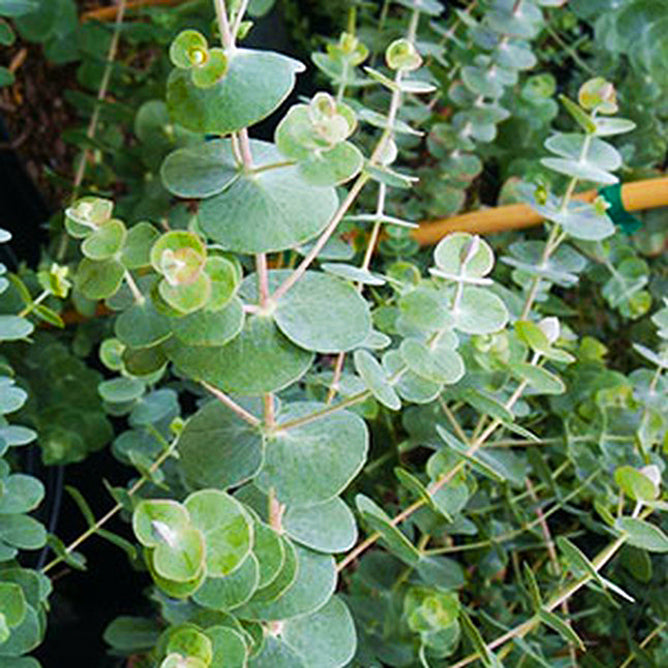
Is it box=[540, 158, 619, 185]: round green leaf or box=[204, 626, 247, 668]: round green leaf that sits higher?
box=[540, 158, 619, 185]: round green leaf

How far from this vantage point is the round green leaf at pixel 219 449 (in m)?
0.47

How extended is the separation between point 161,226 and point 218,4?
2.06 feet

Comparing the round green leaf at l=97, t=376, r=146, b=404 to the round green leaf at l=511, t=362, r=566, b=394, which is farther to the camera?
the round green leaf at l=97, t=376, r=146, b=404

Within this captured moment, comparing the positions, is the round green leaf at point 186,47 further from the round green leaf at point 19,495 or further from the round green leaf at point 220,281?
the round green leaf at point 19,495

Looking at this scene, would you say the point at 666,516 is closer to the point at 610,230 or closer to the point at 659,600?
the point at 659,600

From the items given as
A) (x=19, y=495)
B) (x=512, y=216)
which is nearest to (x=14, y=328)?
(x=19, y=495)

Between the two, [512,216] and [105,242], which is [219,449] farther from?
[512,216]

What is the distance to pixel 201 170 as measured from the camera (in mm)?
442

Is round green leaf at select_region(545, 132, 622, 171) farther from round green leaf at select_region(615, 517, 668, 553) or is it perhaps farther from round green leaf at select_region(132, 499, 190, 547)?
round green leaf at select_region(132, 499, 190, 547)

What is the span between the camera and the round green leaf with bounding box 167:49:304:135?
39 cm

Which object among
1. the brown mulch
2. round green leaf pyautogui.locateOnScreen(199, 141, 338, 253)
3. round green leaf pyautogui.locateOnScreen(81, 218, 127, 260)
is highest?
round green leaf pyautogui.locateOnScreen(199, 141, 338, 253)

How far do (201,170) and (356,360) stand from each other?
0.37 feet

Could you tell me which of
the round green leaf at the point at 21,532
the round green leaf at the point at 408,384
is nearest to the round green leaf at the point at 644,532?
the round green leaf at the point at 408,384

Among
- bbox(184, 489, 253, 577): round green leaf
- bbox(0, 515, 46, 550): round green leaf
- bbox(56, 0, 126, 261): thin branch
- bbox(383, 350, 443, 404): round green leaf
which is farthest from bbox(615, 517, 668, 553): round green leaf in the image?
bbox(56, 0, 126, 261): thin branch
